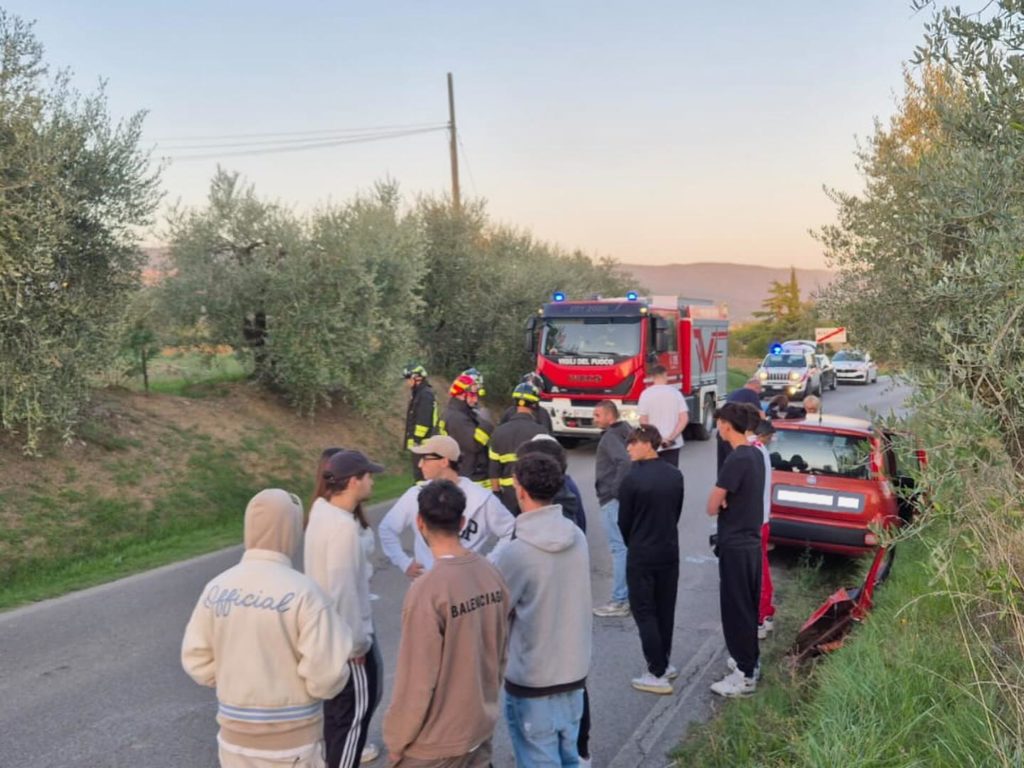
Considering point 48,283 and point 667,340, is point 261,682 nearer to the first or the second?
point 48,283

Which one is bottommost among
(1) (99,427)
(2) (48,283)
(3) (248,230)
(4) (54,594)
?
(4) (54,594)

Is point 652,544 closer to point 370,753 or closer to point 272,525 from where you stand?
point 370,753

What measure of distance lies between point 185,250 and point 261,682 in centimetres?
1340

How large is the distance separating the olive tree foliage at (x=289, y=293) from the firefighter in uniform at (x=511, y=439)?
8125 mm

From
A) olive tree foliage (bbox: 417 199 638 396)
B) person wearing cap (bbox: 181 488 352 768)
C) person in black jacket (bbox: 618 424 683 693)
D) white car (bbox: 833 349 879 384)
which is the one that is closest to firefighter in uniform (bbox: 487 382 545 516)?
person in black jacket (bbox: 618 424 683 693)

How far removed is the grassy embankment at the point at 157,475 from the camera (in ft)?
28.8

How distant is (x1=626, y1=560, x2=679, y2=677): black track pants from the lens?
5.14 metres

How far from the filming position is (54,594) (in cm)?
764

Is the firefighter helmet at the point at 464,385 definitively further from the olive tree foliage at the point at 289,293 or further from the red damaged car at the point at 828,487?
the olive tree foliage at the point at 289,293

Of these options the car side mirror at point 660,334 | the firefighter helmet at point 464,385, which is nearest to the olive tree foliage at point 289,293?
the car side mirror at point 660,334

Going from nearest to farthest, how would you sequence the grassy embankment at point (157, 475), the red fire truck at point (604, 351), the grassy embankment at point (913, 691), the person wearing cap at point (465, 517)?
the grassy embankment at point (913, 691)
the person wearing cap at point (465, 517)
the grassy embankment at point (157, 475)
the red fire truck at point (604, 351)

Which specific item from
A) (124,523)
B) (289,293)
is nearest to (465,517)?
(124,523)

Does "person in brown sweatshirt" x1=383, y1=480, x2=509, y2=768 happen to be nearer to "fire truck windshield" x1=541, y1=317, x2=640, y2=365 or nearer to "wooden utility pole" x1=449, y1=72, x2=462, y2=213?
"fire truck windshield" x1=541, y1=317, x2=640, y2=365

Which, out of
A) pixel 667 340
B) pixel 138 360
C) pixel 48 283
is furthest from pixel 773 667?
pixel 138 360
